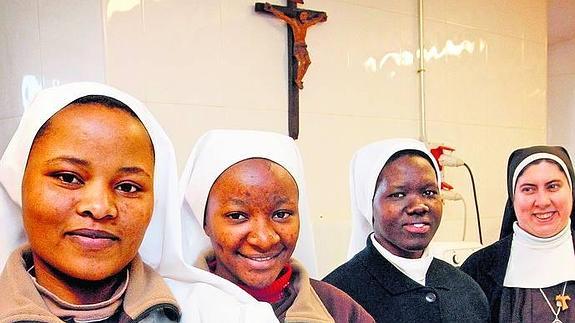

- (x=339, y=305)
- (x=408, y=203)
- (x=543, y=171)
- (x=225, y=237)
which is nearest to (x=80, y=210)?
(x=225, y=237)

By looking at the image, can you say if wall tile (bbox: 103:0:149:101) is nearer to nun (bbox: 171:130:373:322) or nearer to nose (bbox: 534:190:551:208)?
nun (bbox: 171:130:373:322)

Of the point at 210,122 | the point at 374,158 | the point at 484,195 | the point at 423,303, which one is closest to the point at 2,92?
the point at 210,122

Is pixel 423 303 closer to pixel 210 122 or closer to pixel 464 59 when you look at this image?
pixel 210 122

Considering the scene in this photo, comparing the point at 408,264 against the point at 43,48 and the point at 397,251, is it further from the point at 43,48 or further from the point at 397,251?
the point at 43,48

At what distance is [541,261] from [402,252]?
550mm

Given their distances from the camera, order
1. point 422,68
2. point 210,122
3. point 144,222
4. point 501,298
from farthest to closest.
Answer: point 422,68 → point 210,122 → point 501,298 → point 144,222

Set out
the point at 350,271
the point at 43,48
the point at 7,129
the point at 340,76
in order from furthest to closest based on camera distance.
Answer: the point at 340,76 < the point at 7,129 < the point at 43,48 < the point at 350,271

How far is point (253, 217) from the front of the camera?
1.10 m

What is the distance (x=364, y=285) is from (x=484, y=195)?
5.04ft

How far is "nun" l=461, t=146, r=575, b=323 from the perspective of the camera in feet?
5.69

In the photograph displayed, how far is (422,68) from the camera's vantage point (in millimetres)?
2521

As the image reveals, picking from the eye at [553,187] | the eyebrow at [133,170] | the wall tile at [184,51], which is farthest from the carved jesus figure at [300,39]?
the eyebrow at [133,170]

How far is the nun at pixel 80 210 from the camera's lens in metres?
0.85

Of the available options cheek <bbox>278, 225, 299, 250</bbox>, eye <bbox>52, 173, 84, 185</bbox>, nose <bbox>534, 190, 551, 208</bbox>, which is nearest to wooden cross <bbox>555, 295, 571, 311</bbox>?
nose <bbox>534, 190, 551, 208</bbox>
